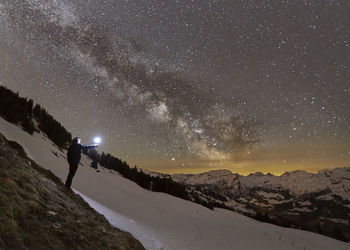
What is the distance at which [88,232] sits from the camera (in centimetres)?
702

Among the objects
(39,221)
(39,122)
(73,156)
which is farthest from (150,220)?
(39,122)

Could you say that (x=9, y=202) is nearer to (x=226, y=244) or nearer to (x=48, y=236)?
(x=48, y=236)

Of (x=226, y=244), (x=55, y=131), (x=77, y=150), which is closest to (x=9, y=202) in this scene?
(x=77, y=150)

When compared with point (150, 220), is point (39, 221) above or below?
above

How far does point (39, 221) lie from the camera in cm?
566

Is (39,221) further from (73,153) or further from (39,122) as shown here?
(39,122)

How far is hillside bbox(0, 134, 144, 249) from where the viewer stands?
477cm

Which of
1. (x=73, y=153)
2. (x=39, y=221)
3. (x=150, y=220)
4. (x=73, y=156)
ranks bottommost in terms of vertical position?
(x=150, y=220)

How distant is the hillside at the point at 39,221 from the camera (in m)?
4.77

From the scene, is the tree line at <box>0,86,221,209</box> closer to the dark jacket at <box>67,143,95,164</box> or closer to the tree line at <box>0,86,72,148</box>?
the tree line at <box>0,86,72,148</box>

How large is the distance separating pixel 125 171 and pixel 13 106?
142 ft

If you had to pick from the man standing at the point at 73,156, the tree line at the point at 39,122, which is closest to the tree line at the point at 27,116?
the tree line at the point at 39,122

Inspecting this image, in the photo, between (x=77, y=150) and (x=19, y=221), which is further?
(x=77, y=150)

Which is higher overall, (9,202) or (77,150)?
(77,150)
